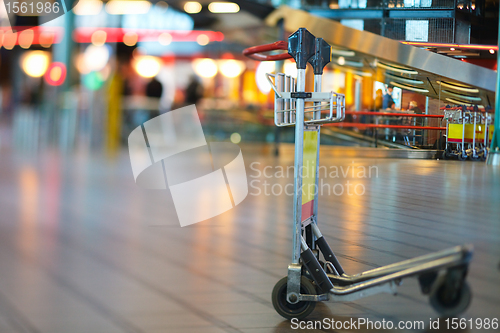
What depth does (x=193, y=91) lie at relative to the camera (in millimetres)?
11625

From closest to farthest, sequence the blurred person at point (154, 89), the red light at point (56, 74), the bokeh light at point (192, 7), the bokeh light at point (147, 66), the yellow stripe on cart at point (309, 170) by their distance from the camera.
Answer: the yellow stripe on cart at point (309, 170) < the bokeh light at point (192, 7) < the red light at point (56, 74) < the blurred person at point (154, 89) < the bokeh light at point (147, 66)

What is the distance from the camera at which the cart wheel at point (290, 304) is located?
190 centimetres

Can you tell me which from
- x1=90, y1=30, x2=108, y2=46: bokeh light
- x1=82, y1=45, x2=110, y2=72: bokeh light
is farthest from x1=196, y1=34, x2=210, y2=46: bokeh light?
x1=82, y1=45, x2=110, y2=72: bokeh light

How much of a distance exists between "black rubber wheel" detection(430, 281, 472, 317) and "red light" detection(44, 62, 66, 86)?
380 inches

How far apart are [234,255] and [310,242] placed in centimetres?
77

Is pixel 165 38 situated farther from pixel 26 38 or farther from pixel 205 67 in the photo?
pixel 26 38

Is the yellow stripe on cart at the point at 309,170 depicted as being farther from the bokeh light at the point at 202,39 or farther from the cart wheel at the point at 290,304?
the bokeh light at the point at 202,39

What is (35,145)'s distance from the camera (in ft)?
31.8

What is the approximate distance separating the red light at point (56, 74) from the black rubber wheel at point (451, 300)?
9.64 m

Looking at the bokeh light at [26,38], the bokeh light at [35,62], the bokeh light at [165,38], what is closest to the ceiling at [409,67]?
the bokeh light at [165,38]

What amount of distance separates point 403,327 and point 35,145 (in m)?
9.06

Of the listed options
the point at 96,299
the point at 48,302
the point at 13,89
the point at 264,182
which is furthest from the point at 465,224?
the point at 13,89

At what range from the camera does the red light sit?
10.2 meters

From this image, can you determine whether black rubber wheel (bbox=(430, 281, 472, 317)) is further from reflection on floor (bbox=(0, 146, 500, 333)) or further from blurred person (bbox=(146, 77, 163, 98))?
blurred person (bbox=(146, 77, 163, 98))
